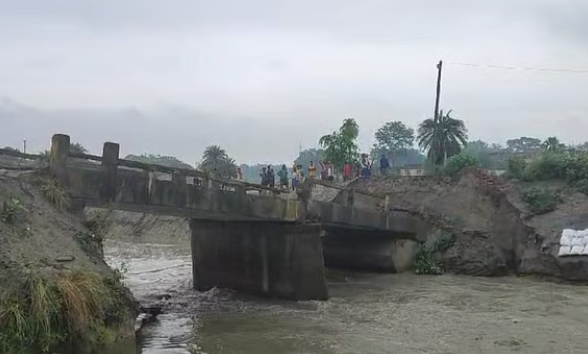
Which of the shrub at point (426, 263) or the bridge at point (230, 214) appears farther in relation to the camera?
the shrub at point (426, 263)

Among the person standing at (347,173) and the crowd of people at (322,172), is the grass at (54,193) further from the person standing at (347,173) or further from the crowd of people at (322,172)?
the person standing at (347,173)

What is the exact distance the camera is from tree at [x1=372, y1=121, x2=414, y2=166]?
82.2 meters

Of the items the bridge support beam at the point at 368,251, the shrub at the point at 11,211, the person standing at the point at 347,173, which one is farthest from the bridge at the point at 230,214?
the person standing at the point at 347,173

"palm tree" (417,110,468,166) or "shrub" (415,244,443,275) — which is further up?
"palm tree" (417,110,468,166)

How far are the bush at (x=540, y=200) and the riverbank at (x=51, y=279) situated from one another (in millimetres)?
21118

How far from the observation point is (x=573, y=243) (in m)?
26.8

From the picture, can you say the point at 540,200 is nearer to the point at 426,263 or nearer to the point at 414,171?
the point at 426,263

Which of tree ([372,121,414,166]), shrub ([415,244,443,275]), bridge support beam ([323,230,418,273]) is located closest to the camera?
shrub ([415,244,443,275])

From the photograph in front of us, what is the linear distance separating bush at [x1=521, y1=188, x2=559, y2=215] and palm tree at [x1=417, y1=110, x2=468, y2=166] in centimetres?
1488

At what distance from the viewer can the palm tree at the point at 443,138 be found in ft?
151

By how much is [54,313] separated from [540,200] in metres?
24.4

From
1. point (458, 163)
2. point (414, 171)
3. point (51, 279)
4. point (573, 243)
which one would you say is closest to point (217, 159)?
point (414, 171)

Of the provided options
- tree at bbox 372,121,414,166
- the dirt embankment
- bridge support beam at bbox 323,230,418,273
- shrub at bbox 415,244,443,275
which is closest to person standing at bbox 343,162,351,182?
the dirt embankment

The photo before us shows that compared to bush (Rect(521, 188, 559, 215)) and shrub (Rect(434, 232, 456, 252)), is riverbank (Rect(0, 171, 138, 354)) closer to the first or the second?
shrub (Rect(434, 232, 456, 252))
